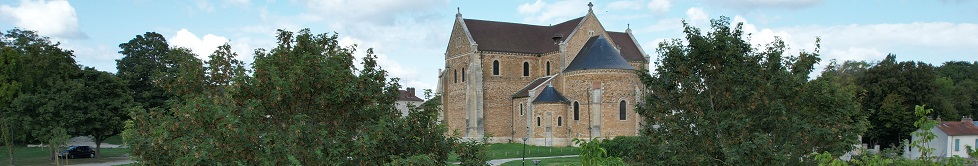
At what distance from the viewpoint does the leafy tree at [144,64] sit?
3622 centimetres

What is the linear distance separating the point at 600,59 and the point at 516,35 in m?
9.34

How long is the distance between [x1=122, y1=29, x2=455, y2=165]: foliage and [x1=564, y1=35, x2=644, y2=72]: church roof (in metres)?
35.0

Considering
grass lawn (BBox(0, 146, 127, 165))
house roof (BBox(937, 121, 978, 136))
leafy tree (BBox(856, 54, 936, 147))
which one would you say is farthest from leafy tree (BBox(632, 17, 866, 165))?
leafy tree (BBox(856, 54, 936, 147))

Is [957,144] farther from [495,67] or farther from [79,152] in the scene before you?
[79,152]

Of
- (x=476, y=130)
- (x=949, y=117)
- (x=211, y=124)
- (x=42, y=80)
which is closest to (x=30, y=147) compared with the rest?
(x=42, y=80)

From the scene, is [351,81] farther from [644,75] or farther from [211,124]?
[644,75]

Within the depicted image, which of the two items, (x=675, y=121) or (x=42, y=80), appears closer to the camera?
(x=675, y=121)

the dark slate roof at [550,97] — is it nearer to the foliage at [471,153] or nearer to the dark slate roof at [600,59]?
the dark slate roof at [600,59]

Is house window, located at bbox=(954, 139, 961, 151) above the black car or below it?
below

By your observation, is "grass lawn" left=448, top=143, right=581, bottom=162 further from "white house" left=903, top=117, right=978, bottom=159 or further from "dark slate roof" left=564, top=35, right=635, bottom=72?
"white house" left=903, top=117, right=978, bottom=159

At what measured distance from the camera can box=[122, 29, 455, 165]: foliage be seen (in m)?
8.30

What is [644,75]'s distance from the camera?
1039 centimetres

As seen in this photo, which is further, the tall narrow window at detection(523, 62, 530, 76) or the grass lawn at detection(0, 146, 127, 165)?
the tall narrow window at detection(523, 62, 530, 76)

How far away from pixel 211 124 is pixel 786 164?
6448 mm
